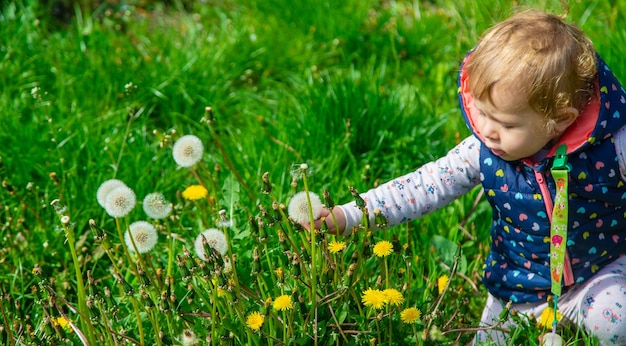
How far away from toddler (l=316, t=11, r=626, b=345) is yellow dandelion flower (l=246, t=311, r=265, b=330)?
0.37m

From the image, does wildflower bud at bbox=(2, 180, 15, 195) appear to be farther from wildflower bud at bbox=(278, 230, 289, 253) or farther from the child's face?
the child's face

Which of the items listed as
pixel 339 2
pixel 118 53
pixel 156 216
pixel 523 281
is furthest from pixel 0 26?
pixel 523 281

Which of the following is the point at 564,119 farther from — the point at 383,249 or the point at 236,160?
the point at 236,160

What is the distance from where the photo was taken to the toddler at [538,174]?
1831 mm

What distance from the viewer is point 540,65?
1.79 meters

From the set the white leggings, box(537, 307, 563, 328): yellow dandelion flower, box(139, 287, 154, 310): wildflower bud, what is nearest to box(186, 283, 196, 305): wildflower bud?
box(139, 287, 154, 310): wildflower bud

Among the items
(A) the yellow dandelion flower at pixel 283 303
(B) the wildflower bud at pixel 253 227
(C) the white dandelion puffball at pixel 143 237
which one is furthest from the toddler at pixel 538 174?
(C) the white dandelion puffball at pixel 143 237

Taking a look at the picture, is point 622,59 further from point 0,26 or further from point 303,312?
point 0,26

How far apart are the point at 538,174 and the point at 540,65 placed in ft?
1.07

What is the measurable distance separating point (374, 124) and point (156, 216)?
1114mm

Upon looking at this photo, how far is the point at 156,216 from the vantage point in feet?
6.55

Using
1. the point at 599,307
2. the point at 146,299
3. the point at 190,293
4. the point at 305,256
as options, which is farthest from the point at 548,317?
the point at 146,299

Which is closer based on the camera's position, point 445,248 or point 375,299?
point 375,299

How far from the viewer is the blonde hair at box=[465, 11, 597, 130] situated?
1800 millimetres
